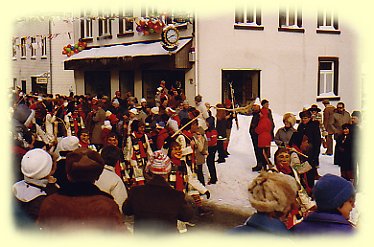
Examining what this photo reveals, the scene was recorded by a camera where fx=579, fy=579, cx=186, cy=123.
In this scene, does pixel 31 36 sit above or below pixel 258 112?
above

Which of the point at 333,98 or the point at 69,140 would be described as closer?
the point at 69,140

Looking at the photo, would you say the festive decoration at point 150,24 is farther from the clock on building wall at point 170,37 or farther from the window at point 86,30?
the window at point 86,30

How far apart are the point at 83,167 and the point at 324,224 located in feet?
5.23

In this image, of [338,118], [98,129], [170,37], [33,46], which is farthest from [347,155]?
[33,46]

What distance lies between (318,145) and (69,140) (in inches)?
247

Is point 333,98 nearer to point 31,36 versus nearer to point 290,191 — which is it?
point 31,36

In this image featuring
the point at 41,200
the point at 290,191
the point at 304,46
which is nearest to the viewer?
the point at 290,191

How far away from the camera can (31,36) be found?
28891 millimetres

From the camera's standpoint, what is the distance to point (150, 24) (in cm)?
1992

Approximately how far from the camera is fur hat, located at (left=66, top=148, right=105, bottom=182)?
383cm

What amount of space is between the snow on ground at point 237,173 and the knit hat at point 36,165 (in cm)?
439

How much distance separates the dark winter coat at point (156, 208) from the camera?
13.8 feet

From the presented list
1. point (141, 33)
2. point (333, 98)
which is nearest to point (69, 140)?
point (141, 33)

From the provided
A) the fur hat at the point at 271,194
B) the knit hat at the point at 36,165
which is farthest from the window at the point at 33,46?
the fur hat at the point at 271,194
